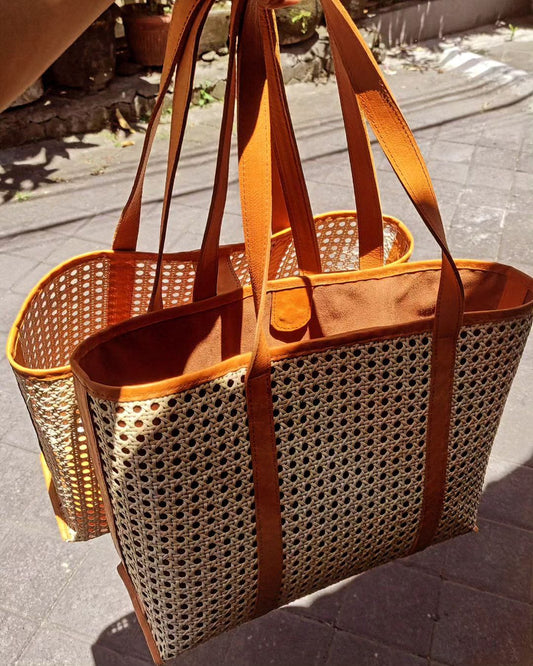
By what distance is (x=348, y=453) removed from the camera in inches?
47.8

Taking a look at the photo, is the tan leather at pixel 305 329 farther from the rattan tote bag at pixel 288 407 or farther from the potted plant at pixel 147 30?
the potted plant at pixel 147 30

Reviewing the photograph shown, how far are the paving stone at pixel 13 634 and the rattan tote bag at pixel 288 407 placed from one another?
2.06 ft

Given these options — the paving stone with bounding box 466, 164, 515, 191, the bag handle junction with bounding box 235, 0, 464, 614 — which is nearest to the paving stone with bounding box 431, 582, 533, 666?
the bag handle junction with bounding box 235, 0, 464, 614

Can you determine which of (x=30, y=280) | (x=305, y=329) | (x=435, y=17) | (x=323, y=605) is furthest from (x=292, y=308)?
(x=435, y=17)

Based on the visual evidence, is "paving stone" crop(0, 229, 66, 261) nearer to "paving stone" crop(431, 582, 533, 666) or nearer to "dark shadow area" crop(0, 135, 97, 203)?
"dark shadow area" crop(0, 135, 97, 203)

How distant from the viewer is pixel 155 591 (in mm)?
1173

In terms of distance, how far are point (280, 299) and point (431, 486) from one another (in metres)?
0.51

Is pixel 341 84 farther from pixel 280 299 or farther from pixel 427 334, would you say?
pixel 427 334

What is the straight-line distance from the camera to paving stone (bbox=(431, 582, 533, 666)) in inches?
66.1

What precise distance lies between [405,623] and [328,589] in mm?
234

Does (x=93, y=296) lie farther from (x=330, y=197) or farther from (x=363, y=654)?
(x=330, y=197)

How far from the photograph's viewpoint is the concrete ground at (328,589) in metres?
1.72

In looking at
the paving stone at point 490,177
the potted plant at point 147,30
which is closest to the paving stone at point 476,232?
the paving stone at point 490,177

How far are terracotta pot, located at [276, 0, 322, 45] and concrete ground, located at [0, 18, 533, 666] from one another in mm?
1915
